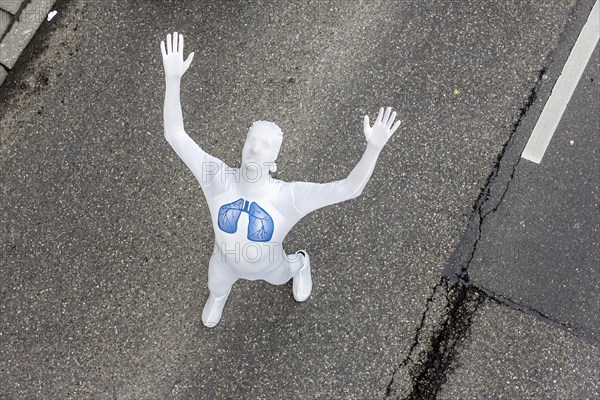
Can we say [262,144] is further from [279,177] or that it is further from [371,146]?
[279,177]

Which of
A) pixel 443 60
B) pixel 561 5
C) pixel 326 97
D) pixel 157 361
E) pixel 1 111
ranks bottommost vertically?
pixel 157 361

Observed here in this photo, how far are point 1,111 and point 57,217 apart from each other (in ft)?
3.29

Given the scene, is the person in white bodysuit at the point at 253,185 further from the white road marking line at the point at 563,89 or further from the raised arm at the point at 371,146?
the white road marking line at the point at 563,89

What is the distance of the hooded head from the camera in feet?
9.43

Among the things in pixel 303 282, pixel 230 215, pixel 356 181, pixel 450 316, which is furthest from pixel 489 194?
pixel 230 215

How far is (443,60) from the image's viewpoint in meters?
4.82

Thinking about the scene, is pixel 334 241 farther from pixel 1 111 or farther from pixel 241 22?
pixel 1 111

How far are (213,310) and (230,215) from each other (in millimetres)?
1549

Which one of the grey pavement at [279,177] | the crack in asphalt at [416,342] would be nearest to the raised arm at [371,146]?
the grey pavement at [279,177]

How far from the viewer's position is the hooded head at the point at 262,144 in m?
2.88

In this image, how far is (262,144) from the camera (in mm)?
2875

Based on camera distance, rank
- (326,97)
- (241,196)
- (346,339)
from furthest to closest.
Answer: (326,97)
(346,339)
(241,196)

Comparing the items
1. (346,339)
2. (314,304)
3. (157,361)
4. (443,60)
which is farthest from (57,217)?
(443,60)

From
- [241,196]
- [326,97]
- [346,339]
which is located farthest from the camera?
[326,97]
